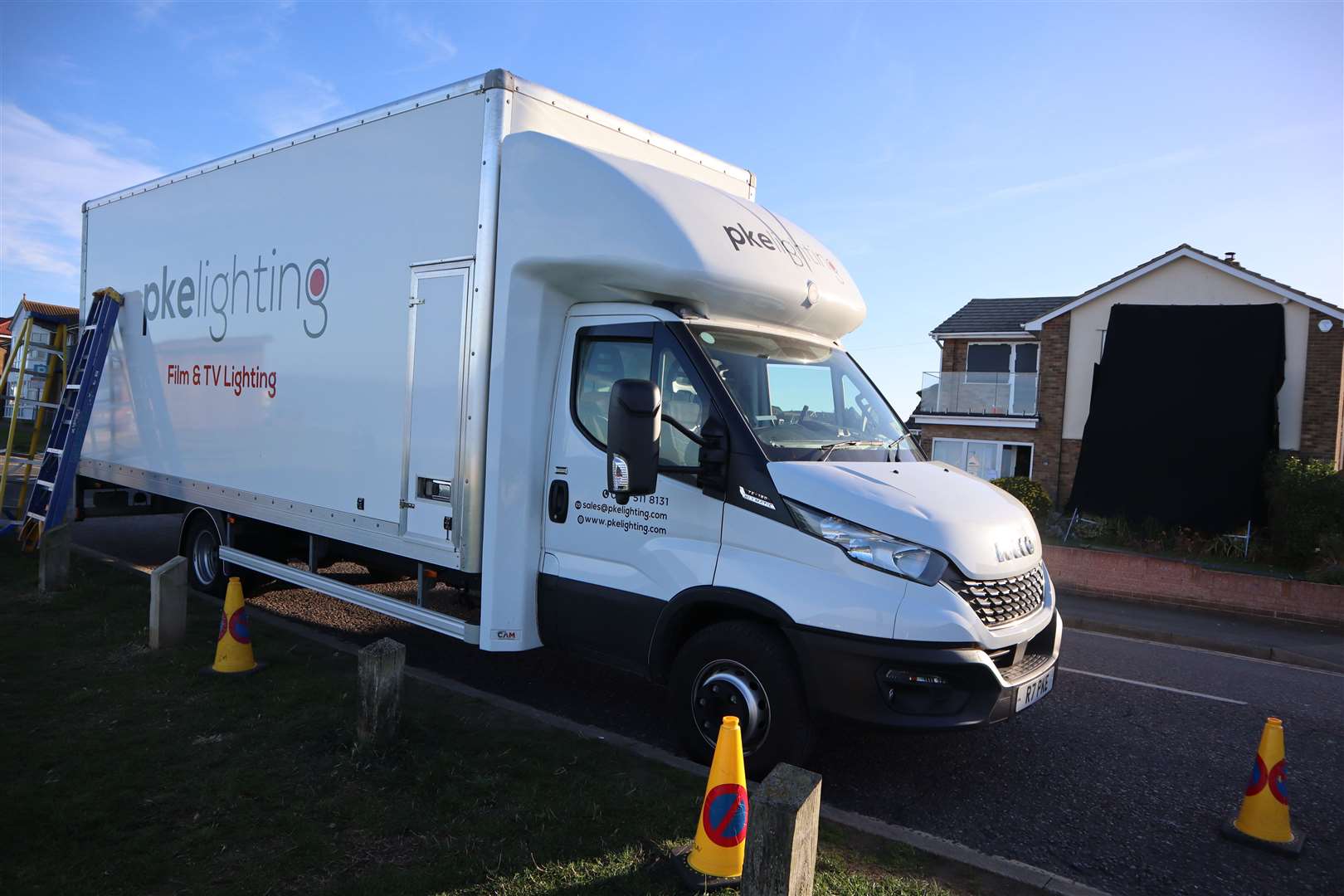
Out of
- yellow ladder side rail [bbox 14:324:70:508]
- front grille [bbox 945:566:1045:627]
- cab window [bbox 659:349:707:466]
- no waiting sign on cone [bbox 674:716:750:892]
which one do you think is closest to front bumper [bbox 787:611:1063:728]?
front grille [bbox 945:566:1045:627]

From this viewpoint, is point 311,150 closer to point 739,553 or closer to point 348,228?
point 348,228


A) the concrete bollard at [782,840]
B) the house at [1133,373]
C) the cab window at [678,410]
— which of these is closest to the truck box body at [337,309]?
the cab window at [678,410]

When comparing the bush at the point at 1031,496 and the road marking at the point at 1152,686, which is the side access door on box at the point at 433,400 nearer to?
the road marking at the point at 1152,686

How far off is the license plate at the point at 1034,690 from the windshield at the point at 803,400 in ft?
4.55

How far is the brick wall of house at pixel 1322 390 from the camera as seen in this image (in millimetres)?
20062

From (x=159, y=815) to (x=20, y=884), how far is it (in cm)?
63

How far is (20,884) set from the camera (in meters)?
3.34

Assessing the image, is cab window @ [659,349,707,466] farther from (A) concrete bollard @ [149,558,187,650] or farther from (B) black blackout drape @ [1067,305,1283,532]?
(B) black blackout drape @ [1067,305,1283,532]

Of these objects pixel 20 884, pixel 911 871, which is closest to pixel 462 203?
pixel 20 884

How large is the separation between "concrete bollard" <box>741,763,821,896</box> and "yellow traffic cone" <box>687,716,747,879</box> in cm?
30

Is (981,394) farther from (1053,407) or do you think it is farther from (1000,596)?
(1000,596)

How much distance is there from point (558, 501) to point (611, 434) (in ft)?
3.34

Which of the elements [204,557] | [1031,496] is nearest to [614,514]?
[204,557]

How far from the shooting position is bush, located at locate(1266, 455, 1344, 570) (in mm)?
14383
